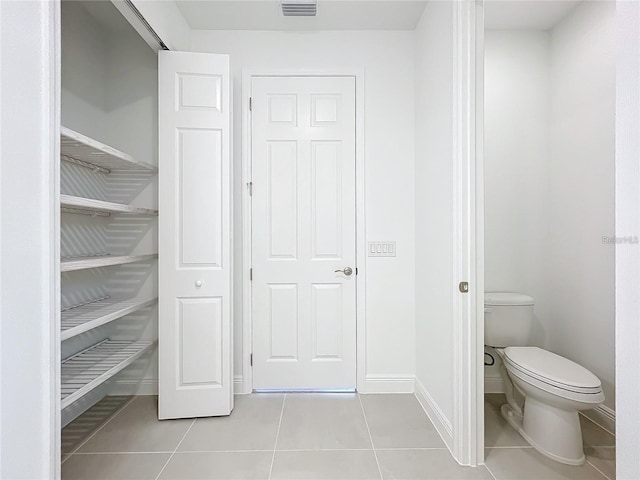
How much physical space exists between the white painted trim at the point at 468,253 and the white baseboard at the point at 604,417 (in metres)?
0.98

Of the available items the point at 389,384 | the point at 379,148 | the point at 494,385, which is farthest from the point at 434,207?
the point at 494,385

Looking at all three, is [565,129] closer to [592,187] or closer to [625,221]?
[592,187]

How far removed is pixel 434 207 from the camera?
2086 mm

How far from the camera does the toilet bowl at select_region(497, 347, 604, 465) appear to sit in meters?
1.65

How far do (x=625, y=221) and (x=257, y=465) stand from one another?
179cm

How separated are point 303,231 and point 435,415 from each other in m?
1.48

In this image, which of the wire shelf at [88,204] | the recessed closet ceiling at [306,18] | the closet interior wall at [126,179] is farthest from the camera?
the closet interior wall at [126,179]

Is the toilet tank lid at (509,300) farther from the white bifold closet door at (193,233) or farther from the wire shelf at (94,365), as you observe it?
the wire shelf at (94,365)

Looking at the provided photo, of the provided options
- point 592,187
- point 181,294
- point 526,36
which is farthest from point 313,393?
point 526,36

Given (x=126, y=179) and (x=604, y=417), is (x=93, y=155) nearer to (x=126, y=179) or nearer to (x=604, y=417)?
(x=126, y=179)

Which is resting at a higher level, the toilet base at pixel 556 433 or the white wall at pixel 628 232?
the white wall at pixel 628 232

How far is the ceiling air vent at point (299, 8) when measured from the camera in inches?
84.4

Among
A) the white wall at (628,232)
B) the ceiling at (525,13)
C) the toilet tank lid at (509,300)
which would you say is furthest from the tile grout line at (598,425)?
the ceiling at (525,13)
